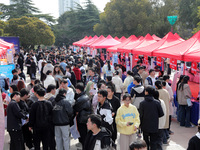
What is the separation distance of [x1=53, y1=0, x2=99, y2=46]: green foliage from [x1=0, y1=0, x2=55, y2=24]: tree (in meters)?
3.35

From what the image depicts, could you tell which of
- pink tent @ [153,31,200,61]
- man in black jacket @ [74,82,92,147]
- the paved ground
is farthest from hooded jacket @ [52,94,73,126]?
pink tent @ [153,31,200,61]

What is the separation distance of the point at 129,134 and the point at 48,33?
30682 mm

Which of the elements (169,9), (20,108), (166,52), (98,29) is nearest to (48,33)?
(98,29)

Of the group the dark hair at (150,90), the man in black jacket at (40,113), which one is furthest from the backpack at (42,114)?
the dark hair at (150,90)

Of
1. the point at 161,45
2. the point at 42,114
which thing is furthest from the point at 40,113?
the point at 161,45

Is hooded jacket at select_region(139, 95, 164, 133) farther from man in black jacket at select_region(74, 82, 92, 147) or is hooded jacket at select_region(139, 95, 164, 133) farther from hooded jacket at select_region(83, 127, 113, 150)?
hooded jacket at select_region(83, 127, 113, 150)

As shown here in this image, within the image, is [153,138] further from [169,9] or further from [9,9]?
[9,9]

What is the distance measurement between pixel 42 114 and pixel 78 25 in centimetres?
4567

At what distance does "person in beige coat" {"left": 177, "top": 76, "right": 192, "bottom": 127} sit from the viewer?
22.6ft

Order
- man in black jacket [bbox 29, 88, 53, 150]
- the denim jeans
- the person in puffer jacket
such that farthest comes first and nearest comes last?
the denim jeans, the person in puffer jacket, man in black jacket [bbox 29, 88, 53, 150]

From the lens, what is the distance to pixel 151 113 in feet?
15.2

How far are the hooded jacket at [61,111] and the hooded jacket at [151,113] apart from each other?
143 centimetres

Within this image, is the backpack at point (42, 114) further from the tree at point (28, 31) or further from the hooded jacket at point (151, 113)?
the tree at point (28, 31)

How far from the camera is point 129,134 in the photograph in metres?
4.52
